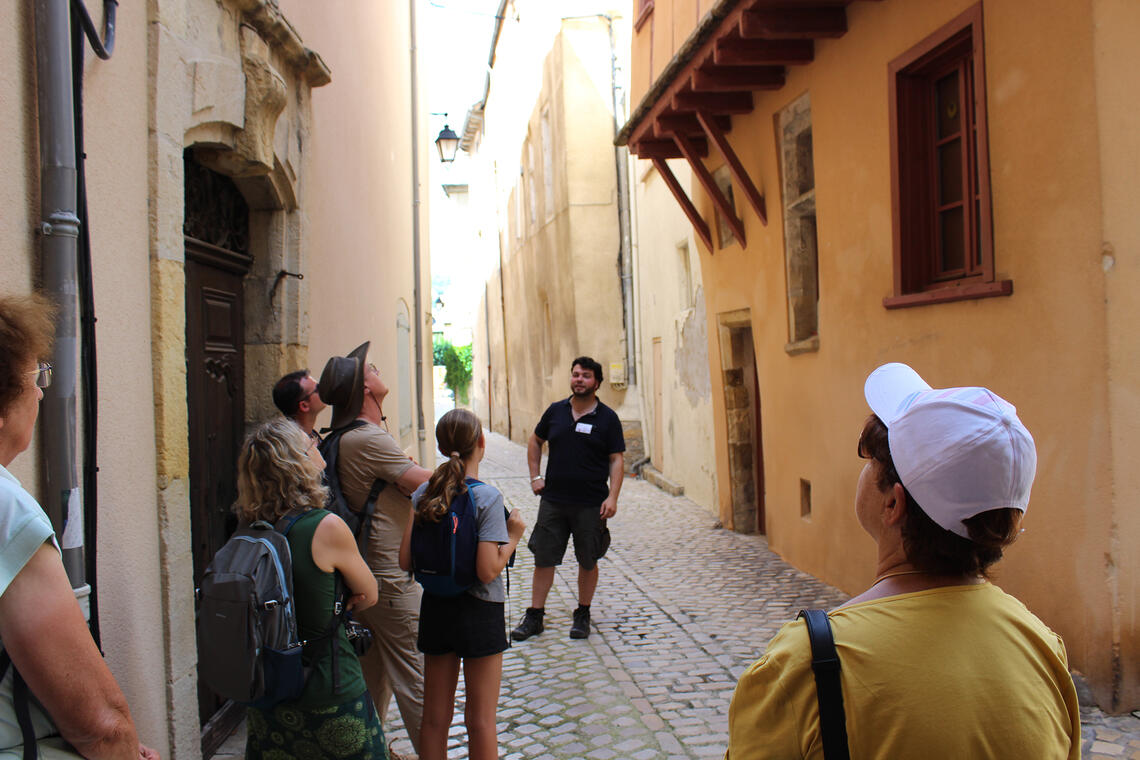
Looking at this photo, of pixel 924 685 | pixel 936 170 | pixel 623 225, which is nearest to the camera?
pixel 924 685

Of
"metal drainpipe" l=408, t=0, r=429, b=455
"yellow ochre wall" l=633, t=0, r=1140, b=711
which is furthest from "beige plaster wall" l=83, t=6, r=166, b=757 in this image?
"metal drainpipe" l=408, t=0, r=429, b=455

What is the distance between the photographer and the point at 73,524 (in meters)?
2.56

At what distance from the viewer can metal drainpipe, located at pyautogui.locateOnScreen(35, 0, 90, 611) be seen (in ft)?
8.31

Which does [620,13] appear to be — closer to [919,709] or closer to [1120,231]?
[1120,231]

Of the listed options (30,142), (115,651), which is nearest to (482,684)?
(115,651)

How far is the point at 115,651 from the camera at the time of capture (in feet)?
9.40

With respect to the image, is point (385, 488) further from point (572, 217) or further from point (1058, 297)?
point (572, 217)

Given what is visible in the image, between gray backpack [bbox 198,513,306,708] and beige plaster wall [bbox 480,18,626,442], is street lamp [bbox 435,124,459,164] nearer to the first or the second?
beige plaster wall [bbox 480,18,626,442]

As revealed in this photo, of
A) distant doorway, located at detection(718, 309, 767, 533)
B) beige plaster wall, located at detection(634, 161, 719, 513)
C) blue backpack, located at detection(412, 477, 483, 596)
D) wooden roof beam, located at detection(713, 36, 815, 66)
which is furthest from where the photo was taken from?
beige plaster wall, located at detection(634, 161, 719, 513)

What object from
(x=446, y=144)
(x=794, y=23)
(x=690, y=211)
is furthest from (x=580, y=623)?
(x=446, y=144)

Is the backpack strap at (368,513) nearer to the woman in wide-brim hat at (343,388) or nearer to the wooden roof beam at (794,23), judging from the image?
the woman in wide-brim hat at (343,388)

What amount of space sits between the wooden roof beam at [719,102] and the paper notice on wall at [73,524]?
6631mm

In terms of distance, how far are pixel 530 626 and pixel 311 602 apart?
3.28m

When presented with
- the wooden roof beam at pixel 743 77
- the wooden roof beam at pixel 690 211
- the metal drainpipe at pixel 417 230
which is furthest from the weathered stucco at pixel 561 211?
the wooden roof beam at pixel 743 77
